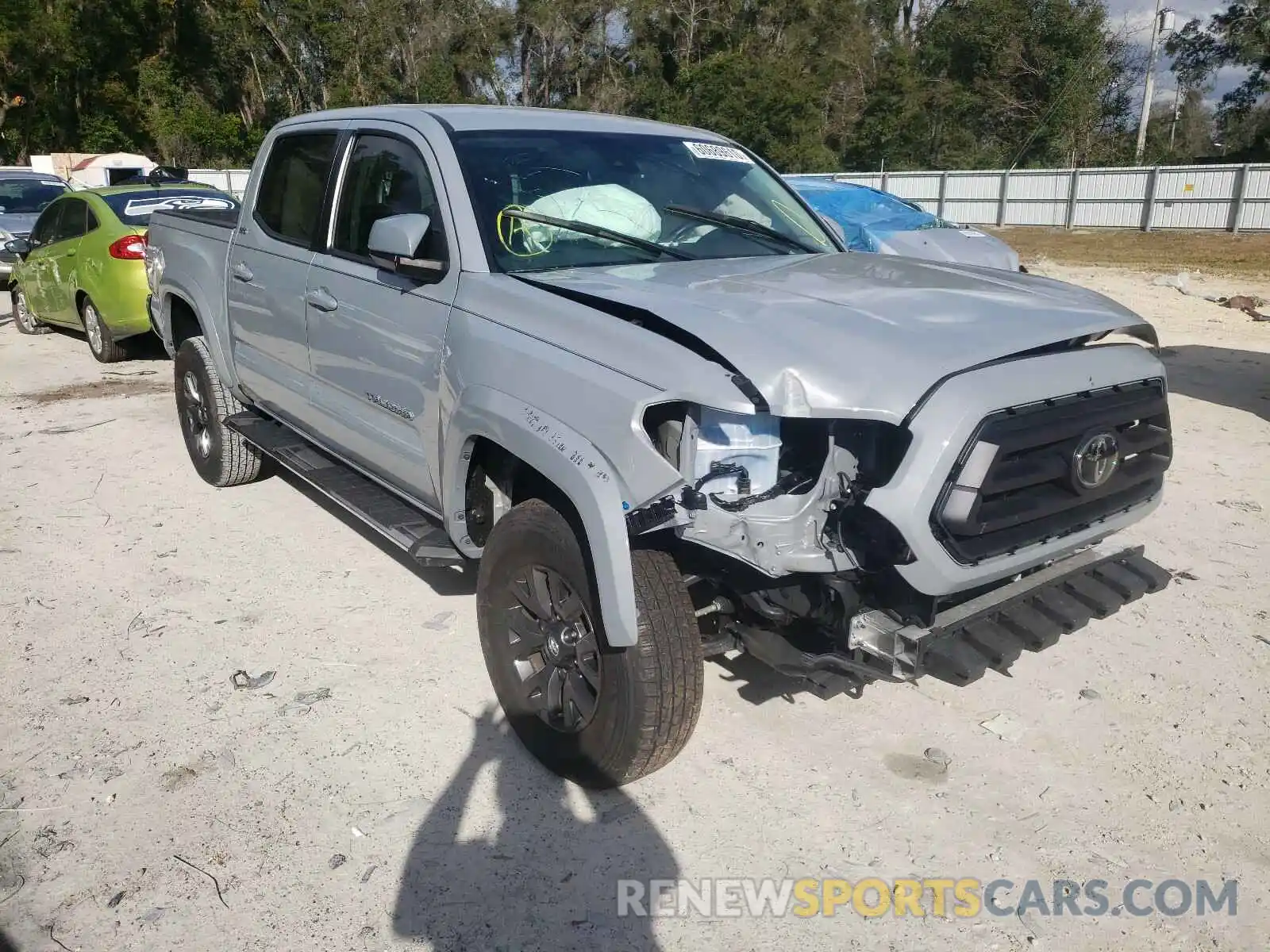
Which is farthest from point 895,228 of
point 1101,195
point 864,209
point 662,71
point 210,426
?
point 662,71

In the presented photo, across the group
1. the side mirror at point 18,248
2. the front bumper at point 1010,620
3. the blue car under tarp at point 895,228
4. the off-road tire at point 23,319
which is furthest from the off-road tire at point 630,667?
the off-road tire at point 23,319

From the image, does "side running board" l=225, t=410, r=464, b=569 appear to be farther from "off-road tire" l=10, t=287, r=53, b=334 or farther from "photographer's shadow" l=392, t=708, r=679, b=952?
"off-road tire" l=10, t=287, r=53, b=334

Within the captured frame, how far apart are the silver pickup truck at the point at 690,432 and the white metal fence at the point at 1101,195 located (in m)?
23.8

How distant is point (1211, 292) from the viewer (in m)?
14.9

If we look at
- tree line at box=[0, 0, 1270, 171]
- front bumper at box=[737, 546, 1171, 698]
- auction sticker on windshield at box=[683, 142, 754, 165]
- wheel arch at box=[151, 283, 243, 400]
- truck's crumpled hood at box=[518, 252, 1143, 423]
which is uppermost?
tree line at box=[0, 0, 1270, 171]

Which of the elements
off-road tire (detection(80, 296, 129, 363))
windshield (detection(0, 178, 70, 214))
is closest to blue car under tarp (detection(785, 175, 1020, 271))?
off-road tire (detection(80, 296, 129, 363))

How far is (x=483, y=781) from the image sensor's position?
10.9 ft

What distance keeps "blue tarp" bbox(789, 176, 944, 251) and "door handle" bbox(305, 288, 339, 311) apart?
8767 mm

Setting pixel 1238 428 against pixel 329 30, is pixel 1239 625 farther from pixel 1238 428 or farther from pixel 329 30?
pixel 329 30

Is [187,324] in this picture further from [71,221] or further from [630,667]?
[71,221]

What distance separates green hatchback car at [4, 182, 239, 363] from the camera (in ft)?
29.7

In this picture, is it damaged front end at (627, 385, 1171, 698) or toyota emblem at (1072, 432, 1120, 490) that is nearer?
damaged front end at (627, 385, 1171, 698)

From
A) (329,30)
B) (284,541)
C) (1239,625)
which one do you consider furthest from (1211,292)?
(329,30)

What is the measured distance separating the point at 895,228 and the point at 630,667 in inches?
430
